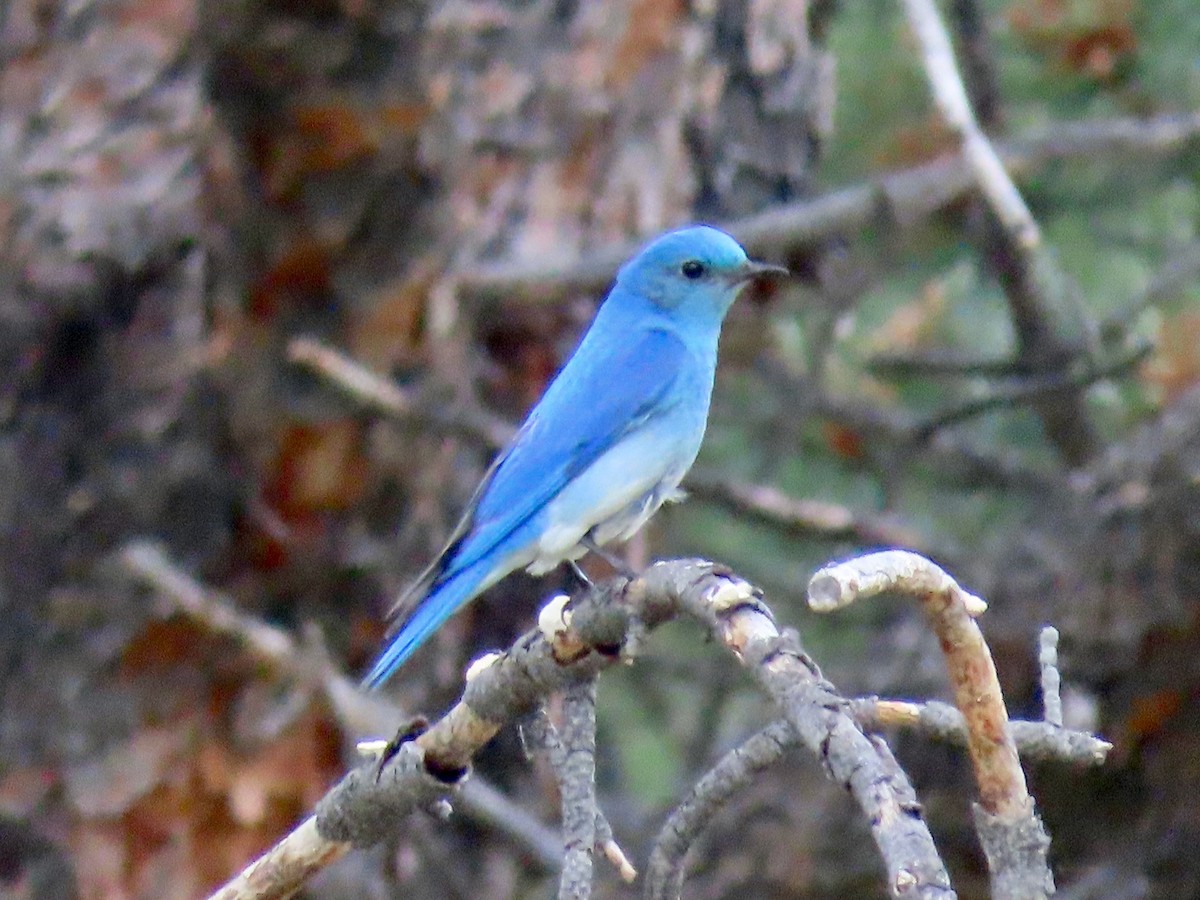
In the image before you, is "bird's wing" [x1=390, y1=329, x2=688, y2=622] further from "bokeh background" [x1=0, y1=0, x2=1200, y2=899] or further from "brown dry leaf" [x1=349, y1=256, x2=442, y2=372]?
"brown dry leaf" [x1=349, y1=256, x2=442, y2=372]

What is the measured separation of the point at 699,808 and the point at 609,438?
1692 millimetres

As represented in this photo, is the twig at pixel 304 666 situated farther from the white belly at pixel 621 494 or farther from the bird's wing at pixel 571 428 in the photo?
the white belly at pixel 621 494

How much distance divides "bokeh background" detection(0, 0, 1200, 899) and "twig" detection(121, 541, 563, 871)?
0.9 inches

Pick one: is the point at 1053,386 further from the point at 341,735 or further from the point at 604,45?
the point at 341,735

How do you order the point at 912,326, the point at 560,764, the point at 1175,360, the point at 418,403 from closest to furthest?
1. the point at 560,764
2. the point at 418,403
3. the point at 1175,360
4. the point at 912,326

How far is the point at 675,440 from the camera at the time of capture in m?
3.18

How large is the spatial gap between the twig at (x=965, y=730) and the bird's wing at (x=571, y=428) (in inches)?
58.5

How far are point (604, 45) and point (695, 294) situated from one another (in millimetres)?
1020

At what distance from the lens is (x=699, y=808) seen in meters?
1.67

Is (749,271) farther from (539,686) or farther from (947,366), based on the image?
(539,686)

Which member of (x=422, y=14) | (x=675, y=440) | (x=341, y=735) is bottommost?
(x=341, y=735)

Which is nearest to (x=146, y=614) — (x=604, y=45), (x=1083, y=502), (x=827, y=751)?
(x=604, y=45)

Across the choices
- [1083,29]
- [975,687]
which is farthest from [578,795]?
[1083,29]

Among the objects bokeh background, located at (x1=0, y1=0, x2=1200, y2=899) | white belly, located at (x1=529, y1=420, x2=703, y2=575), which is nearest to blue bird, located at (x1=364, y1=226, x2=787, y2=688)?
white belly, located at (x1=529, y1=420, x2=703, y2=575)
